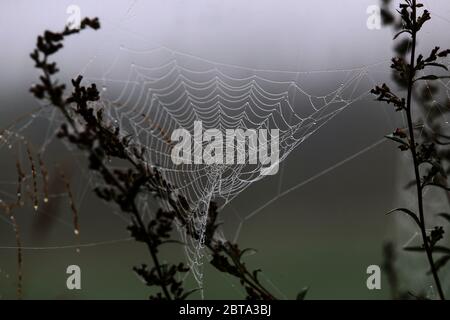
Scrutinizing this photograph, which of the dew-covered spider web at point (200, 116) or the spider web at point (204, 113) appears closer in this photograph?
the dew-covered spider web at point (200, 116)

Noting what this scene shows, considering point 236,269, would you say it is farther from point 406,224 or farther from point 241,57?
point 241,57

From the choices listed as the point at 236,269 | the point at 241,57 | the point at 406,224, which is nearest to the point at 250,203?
the point at 241,57

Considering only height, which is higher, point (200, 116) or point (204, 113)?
point (200, 116)

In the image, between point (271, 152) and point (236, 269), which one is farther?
point (271, 152)

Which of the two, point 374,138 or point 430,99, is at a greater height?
point 374,138

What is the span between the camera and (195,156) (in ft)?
6.59

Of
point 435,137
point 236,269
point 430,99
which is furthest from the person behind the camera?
point 430,99

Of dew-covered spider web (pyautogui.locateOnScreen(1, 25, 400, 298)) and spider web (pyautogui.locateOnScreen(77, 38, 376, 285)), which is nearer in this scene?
dew-covered spider web (pyautogui.locateOnScreen(1, 25, 400, 298))

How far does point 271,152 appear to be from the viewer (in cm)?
193

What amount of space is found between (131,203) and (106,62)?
60.7 inches

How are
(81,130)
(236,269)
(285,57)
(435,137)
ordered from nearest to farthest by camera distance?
(81,130), (236,269), (435,137), (285,57)

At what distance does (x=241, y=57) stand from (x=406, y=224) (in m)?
1.40

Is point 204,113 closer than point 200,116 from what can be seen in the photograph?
Yes

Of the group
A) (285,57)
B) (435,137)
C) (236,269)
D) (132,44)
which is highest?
(285,57)
